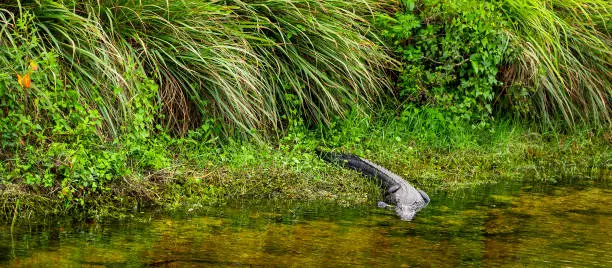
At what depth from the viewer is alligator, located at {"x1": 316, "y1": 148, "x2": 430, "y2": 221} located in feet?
20.7

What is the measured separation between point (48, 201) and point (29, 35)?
1.11m

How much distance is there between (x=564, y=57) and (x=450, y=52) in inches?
47.4

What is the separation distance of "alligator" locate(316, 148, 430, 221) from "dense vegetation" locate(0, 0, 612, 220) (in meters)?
0.16

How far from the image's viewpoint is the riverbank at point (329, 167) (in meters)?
5.68

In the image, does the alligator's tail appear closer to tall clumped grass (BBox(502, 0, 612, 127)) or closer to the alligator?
the alligator

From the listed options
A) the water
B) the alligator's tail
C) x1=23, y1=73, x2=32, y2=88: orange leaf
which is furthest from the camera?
the alligator's tail

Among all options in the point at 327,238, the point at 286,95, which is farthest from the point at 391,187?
the point at 327,238

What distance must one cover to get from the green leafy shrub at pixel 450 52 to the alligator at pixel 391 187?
1.64 m

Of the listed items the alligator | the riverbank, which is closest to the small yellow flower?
the riverbank

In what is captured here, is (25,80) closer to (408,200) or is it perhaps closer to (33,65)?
(33,65)

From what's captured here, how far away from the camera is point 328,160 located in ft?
23.9

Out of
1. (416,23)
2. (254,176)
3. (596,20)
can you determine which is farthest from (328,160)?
(596,20)

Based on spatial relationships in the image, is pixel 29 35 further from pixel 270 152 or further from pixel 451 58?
pixel 451 58

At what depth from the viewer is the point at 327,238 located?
5254mm
